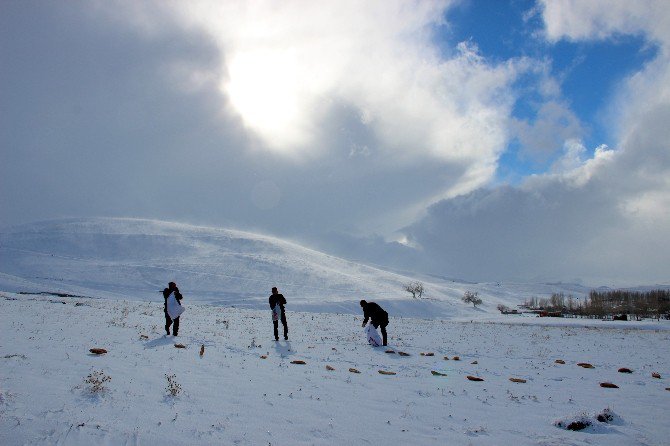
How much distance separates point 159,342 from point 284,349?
482 cm

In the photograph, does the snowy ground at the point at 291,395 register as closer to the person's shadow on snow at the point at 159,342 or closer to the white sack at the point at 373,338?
the person's shadow on snow at the point at 159,342

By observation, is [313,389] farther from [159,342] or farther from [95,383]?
[159,342]

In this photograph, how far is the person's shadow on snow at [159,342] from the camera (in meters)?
15.4

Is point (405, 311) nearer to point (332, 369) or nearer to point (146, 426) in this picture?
point (332, 369)

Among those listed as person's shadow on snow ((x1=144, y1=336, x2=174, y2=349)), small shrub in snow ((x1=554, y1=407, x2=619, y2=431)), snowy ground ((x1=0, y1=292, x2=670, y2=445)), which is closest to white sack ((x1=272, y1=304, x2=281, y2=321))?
snowy ground ((x1=0, y1=292, x2=670, y2=445))

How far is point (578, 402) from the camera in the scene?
11.3 metres

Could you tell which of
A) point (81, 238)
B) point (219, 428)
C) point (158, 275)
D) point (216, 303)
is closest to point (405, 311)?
point (216, 303)

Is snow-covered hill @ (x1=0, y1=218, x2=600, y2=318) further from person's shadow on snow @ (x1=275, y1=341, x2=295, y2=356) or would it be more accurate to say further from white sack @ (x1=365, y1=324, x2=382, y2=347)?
person's shadow on snow @ (x1=275, y1=341, x2=295, y2=356)

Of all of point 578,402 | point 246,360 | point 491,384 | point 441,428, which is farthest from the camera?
point 246,360

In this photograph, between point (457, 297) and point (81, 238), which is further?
point (457, 297)

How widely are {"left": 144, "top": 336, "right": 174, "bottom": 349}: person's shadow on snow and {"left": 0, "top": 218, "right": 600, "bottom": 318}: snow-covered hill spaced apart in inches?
2288

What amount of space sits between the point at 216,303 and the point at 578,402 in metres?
72.6

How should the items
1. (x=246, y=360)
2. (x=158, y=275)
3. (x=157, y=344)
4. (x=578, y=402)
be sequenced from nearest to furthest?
(x=578, y=402), (x=246, y=360), (x=157, y=344), (x=158, y=275)

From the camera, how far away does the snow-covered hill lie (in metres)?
85.1
